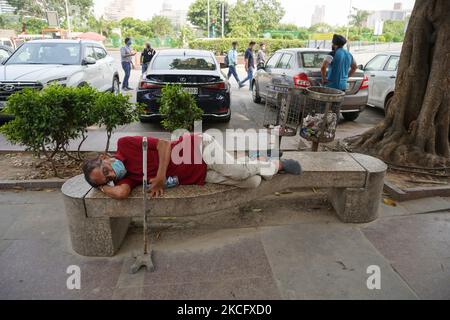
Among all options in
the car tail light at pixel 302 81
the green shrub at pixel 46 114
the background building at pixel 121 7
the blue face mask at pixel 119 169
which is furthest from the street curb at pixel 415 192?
the background building at pixel 121 7

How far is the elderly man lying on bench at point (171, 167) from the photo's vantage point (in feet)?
10.3

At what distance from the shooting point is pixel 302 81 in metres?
7.79

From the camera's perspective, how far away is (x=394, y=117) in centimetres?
577

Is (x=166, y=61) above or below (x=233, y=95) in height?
above

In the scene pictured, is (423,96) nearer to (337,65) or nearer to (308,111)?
(337,65)

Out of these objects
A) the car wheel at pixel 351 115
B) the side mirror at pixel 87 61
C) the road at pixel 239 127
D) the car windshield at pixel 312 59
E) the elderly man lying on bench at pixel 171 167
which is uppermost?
the car windshield at pixel 312 59

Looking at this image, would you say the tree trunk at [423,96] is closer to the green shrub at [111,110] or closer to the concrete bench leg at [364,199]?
the concrete bench leg at [364,199]

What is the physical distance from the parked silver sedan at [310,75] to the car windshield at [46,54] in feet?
16.6

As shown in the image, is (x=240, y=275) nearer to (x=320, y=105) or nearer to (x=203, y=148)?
(x=203, y=148)

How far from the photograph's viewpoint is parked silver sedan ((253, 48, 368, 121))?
7801 millimetres

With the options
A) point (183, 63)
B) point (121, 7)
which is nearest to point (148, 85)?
point (183, 63)
